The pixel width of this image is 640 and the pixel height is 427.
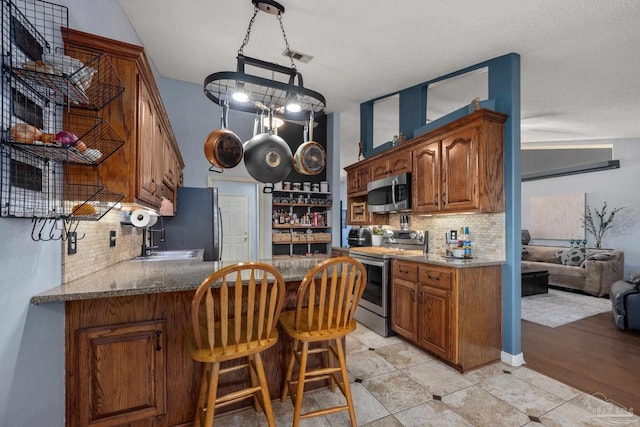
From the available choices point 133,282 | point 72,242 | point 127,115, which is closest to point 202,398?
point 133,282

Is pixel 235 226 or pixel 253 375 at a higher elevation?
pixel 235 226

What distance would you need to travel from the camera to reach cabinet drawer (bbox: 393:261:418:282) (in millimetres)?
2824

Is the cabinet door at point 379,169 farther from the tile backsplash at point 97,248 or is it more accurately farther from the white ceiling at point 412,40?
the tile backsplash at point 97,248

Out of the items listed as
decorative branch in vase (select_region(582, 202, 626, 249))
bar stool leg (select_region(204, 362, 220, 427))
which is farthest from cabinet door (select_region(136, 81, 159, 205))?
→ decorative branch in vase (select_region(582, 202, 626, 249))

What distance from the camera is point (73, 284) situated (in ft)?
5.18

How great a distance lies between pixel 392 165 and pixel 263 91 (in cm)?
222

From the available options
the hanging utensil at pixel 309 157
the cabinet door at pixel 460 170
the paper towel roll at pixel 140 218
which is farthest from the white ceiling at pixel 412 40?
the paper towel roll at pixel 140 218

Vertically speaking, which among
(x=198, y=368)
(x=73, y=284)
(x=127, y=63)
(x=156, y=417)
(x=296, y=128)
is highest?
(x=296, y=128)

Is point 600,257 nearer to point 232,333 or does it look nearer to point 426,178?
point 426,178

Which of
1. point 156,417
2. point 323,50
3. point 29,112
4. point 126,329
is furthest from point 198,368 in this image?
point 323,50

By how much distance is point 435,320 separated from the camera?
8.50 feet

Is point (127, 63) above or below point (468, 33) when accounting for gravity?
below

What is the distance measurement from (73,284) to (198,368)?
0.85 m

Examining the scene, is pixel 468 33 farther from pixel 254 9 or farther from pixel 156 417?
pixel 156 417
